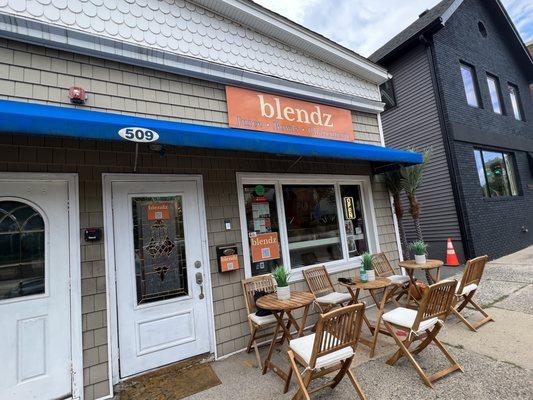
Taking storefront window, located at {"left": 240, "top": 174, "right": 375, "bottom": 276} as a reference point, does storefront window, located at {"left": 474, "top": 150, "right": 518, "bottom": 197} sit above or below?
above

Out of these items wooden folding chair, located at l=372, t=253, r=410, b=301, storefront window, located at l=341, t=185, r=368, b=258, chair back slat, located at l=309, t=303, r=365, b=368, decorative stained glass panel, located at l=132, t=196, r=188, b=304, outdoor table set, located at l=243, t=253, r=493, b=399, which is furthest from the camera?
storefront window, located at l=341, t=185, r=368, b=258

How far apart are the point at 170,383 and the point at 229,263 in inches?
59.0

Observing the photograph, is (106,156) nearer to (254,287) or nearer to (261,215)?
(261,215)

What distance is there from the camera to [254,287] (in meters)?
4.12

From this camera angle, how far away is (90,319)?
3119 mm

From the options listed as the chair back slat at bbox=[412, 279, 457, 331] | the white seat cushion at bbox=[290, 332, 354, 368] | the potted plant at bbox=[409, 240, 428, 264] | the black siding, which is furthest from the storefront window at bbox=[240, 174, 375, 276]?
the black siding

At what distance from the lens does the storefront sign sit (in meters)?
5.61

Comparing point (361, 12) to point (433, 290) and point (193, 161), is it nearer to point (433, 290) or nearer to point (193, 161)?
point (193, 161)

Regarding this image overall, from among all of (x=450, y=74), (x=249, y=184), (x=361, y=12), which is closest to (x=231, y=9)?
(x=249, y=184)

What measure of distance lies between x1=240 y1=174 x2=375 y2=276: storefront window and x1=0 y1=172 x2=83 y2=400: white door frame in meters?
2.05

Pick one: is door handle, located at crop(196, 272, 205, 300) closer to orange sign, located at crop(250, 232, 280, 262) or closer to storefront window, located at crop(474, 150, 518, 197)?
orange sign, located at crop(250, 232, 280, 262)

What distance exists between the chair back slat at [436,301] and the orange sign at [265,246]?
2.16m

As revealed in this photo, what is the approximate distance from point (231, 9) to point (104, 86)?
2279 mm

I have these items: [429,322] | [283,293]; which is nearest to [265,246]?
[283,293]
